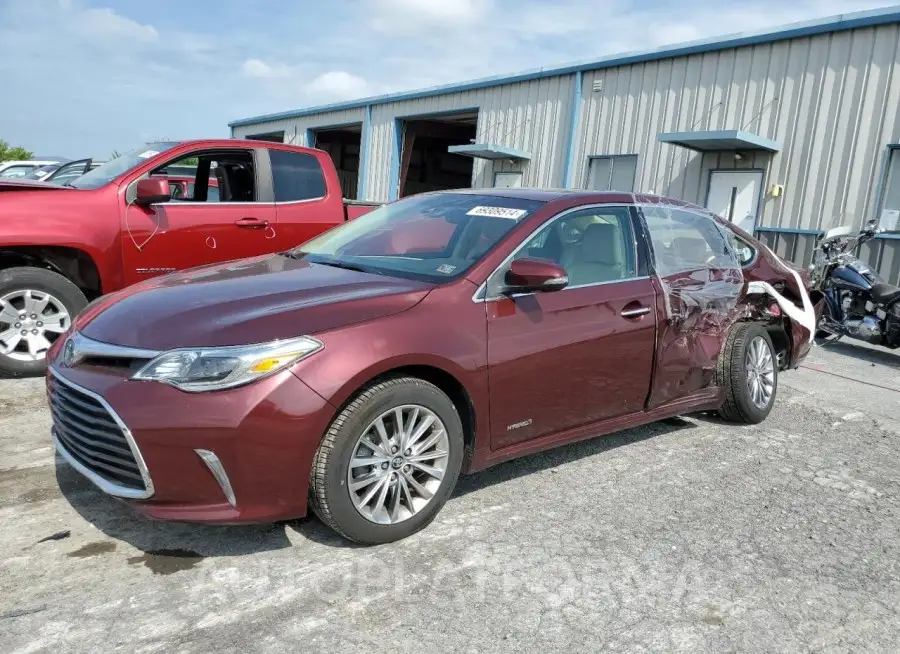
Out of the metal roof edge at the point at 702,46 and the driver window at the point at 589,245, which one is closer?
the driver window at the point at 589,245

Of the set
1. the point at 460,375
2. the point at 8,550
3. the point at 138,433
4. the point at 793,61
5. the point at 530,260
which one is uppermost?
the point at 793,61

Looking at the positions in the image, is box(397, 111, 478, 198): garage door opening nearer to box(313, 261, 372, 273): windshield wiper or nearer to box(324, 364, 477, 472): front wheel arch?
box(313, 261, 372, 273): windshield wiper

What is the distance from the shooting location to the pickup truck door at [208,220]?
555 cm

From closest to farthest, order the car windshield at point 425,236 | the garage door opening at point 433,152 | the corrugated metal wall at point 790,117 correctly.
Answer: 1. the car windshield at point 425,236
2. the corrugated metal wall at point 790,117
3. the garage door opening at point 433,152

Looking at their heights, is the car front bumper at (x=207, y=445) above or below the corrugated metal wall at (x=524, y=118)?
below

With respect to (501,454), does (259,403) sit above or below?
above

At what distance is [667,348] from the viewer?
13.5ft

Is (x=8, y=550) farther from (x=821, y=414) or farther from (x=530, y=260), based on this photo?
(x=821, y=414)

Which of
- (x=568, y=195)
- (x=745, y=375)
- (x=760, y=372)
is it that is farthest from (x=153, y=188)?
(x=760, y=372)

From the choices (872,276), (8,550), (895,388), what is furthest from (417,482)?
(872,276)

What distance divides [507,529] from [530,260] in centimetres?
122

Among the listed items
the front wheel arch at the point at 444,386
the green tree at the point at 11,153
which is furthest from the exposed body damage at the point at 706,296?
the green tree at the point at 11,153

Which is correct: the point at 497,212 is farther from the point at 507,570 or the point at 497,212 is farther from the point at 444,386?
the point at 507,570

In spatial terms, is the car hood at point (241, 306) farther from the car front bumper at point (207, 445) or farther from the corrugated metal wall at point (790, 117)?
the corrugated metal wall at point (790, 117)
